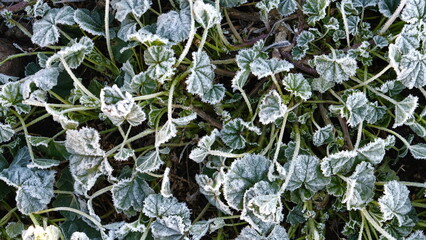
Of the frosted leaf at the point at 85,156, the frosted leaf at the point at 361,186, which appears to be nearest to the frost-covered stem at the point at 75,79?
the frosted leaf at the point at 85,156

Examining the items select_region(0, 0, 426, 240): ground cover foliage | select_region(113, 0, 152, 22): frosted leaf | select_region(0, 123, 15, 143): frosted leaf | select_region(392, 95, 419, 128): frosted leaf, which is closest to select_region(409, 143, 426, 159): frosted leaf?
select_region(0, 0, 426, 240): ground cover foliage

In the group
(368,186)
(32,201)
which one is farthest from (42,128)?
(368,186)

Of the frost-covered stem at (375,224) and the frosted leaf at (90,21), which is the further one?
the frosted leaf at (90,21)

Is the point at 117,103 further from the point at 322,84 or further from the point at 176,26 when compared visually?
the point at 322,84

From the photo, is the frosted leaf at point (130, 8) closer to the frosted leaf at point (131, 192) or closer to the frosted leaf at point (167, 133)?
the frosted leaf at point (167, 133)

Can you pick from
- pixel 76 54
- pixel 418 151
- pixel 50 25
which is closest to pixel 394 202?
pixel 418 151

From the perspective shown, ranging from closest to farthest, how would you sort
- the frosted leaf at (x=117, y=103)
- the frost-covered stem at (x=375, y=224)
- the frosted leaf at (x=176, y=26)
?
the frosted leaf at (x=117, y=103) → the frost-covered stem at (x=375, y=224) → the frosted leaf at (x=176, y=26)

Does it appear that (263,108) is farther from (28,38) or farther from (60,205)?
(28,38)

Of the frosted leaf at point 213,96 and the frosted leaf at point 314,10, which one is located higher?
the frosted leaf at point 314,10
